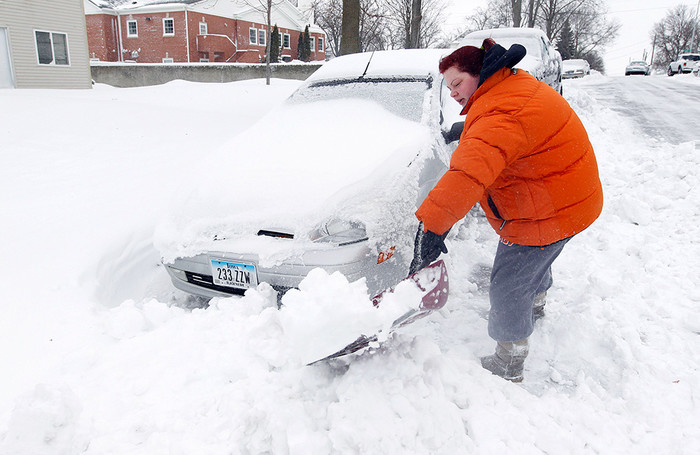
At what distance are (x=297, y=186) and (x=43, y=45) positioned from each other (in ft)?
59.8

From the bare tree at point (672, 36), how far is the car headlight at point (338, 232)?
77868 millimetres

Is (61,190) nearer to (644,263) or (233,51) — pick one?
(644,263)

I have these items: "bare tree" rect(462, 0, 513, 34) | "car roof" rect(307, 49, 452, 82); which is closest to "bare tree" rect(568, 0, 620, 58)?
"bare tree" rect(462, 0, 513, 34)

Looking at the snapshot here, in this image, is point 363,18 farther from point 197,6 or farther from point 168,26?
point 168,26

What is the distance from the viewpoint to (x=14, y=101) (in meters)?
7.56

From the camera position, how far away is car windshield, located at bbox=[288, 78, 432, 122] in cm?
391

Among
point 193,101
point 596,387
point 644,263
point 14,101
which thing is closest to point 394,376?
point 596,387

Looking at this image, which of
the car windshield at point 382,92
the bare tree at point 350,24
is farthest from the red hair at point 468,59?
the bare tree at point 350,24

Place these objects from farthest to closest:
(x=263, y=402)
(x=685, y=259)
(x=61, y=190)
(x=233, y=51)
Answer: (x=233, y=51) < (x=61, y=190) < (x=685, y=259) < (x=263, y=402)

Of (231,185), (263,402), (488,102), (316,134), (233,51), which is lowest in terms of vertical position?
(263,402)

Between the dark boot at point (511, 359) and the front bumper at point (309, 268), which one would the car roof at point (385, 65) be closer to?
the front bumper at point (309, 268)

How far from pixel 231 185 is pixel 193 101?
331 inches

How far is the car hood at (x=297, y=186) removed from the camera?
279 cm

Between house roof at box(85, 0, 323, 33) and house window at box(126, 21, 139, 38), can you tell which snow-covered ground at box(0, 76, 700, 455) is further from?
house window at box(126, 21, 139, 38)
